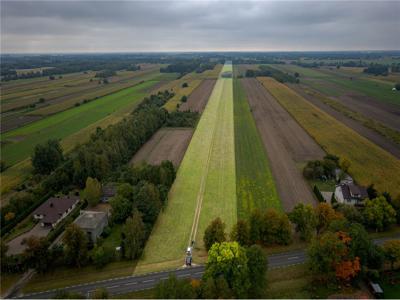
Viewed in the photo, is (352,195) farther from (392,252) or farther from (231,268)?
(231,268)

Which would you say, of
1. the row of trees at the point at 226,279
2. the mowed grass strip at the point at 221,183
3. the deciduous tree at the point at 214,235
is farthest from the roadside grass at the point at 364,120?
the row of trees at the point at 226,279

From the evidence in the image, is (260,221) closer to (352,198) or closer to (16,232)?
(352,198)

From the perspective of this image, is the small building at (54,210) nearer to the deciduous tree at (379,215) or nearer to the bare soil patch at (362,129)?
the deciduous tree at (379,215)

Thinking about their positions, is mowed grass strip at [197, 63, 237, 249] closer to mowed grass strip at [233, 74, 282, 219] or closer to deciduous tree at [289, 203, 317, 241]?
mowed grass strip at [233, 74, 282, 219]

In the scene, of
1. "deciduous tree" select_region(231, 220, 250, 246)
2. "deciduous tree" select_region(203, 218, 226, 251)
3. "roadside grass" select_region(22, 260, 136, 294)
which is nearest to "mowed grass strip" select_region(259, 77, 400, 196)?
"deciduous tree" select_region(231, 220, 250, 246)

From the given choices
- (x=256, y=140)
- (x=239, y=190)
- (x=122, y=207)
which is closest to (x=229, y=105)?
(x=256, y=140)
